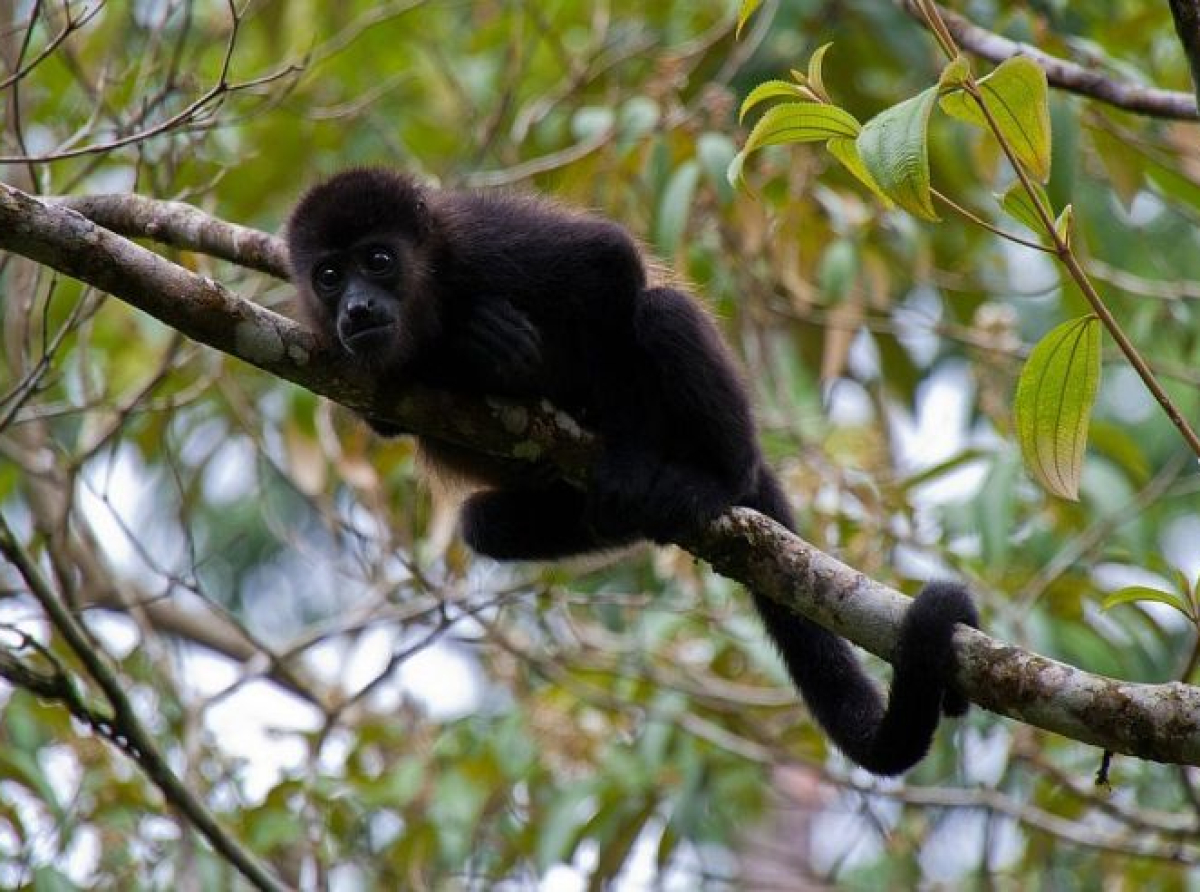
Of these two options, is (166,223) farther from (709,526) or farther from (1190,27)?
(1190,27)

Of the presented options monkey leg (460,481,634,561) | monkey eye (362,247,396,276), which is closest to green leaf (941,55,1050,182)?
monkey eye (362,247,396,276)

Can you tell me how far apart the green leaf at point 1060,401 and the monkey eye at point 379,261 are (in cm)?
244

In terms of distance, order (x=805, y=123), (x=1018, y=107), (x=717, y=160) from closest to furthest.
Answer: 1. (x=1018, y=107)
2. (x=805, y=123)
3. (x=717, y=160)

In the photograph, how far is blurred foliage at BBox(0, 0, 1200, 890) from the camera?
577 centimetres

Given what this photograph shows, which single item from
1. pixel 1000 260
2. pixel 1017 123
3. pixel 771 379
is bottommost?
pixel 1017 123

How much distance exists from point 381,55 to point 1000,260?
3.74 m

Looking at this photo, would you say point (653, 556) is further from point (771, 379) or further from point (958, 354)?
point (958, 354)

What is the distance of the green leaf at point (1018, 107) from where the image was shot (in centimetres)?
282

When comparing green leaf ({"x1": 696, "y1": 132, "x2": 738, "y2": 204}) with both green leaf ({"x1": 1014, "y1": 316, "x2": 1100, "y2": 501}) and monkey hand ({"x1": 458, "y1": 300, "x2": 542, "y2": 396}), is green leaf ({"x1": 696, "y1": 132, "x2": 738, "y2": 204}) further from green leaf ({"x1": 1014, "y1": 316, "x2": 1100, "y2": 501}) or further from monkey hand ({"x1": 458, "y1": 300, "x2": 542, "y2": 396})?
green leaf ({"x1": 1014, "y1": 316, "x2": 1100, "y2": 501})

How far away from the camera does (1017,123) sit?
2.93m

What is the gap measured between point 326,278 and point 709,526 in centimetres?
165

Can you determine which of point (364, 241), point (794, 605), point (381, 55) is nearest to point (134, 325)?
point (381, 55)

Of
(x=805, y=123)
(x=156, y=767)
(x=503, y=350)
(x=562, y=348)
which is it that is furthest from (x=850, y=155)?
(x=156, y=767)

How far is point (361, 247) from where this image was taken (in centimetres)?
507
